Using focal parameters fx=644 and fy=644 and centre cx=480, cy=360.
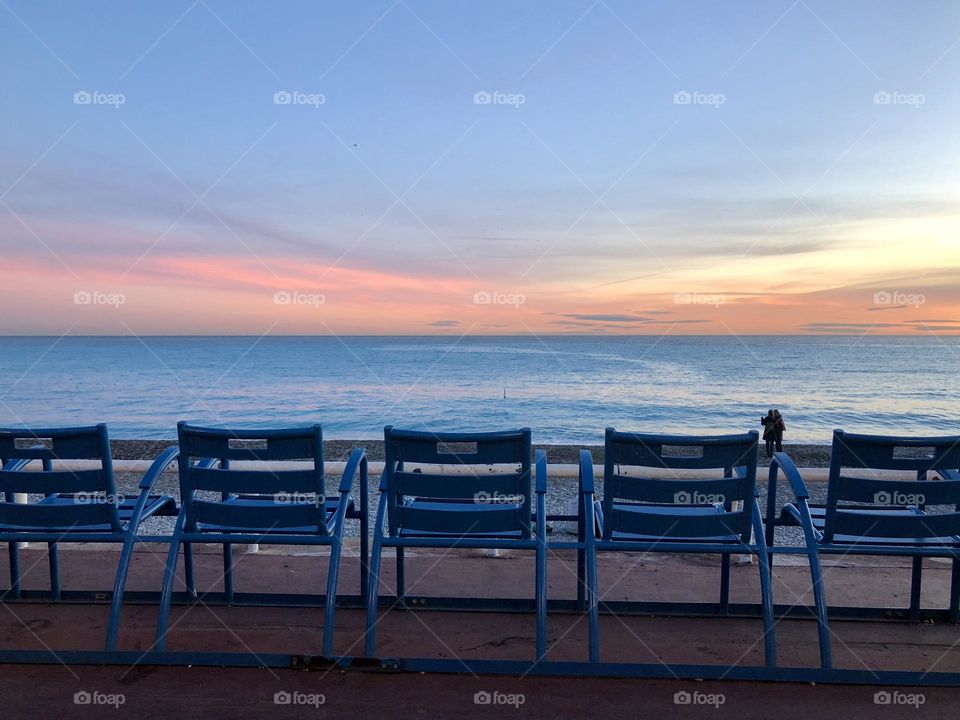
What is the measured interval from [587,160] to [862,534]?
11.3 meters

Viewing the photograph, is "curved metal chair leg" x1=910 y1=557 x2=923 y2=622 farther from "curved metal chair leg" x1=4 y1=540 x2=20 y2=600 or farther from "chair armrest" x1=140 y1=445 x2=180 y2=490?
"curved metal chair leg" x1=4 y1=540 x2=20 y2=600

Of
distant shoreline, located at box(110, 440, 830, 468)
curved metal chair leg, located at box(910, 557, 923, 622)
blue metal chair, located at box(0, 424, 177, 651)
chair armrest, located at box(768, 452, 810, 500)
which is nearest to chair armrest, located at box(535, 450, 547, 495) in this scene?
chair armrest, located at box(768, 452, 810, 500)

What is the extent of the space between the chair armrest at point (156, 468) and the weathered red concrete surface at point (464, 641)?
70 cm

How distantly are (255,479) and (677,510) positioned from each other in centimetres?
178

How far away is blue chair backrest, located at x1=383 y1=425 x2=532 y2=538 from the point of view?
2.59 m

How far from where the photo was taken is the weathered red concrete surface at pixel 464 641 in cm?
233

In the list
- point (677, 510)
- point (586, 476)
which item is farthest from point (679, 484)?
point (586, 476)

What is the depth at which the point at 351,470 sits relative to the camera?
287 cm

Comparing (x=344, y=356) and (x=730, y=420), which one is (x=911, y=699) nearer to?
(x=730, y=420)

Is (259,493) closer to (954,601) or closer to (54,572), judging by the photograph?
(54,572)

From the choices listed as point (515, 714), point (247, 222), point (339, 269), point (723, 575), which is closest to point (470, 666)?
point (515, 714)

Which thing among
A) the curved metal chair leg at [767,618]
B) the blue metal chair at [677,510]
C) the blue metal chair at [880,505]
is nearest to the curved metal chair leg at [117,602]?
the blue metal chair at [677,510]

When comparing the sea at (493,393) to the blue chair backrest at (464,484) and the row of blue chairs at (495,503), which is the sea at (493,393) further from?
the blue chair backrest at (464,484)

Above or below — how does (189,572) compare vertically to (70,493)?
below
